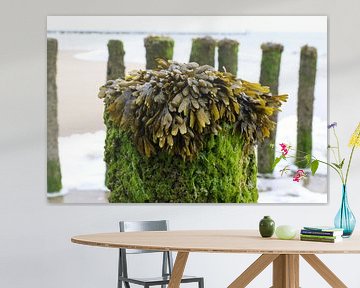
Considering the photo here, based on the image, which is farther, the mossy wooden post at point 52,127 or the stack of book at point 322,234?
the mossy wooden post at point 52,127

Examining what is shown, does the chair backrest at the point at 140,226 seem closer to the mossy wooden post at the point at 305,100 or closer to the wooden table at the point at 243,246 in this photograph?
the wooden table at the point at 243,246

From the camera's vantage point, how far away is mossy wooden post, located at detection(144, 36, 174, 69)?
6.27 m

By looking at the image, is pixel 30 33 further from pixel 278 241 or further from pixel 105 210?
pixel 278 241

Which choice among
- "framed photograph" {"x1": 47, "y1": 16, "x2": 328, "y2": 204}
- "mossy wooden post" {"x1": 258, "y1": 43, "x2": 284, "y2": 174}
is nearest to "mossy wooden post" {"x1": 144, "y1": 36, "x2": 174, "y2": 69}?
"framed photograph" {"x1": 47, "y1": 16, "x2": 328, "y2": 204}

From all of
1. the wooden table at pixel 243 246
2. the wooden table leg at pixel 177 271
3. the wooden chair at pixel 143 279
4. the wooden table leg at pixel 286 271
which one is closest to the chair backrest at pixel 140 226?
the wooden chair at pixel 143 279

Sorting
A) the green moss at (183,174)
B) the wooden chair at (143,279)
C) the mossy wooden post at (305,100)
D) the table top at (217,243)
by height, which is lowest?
the wooden chair at (143,279)

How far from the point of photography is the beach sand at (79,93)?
6.28 metres

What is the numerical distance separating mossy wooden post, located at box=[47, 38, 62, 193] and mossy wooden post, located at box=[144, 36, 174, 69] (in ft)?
2.38

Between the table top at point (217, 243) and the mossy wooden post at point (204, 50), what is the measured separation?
1939 millimetres

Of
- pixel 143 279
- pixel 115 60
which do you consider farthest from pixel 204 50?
pixel 143 279

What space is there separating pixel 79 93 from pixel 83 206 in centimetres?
88

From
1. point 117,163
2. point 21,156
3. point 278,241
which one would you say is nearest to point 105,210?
point 117,163

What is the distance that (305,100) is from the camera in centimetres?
626

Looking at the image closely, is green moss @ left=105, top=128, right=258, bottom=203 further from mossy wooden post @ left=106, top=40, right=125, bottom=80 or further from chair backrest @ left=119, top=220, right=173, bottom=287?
chair backrest @ left=119, top=220, right=173, bottom=287
